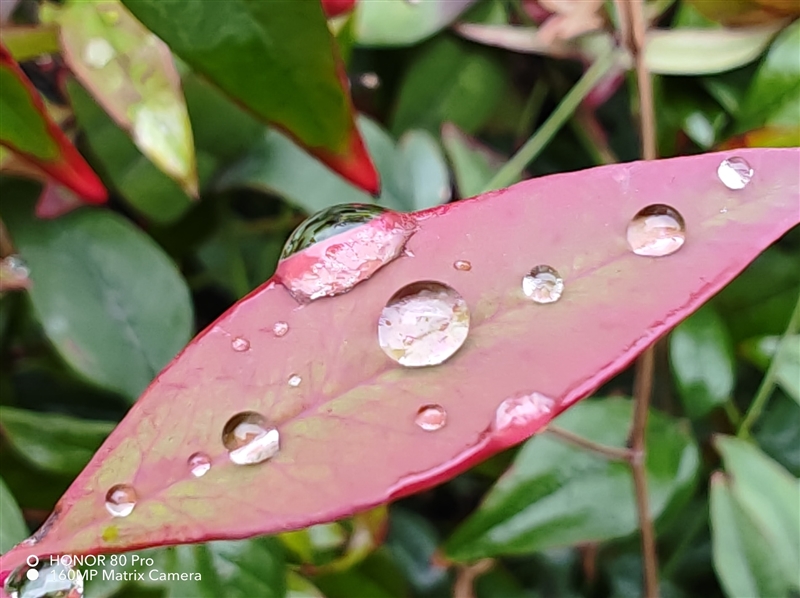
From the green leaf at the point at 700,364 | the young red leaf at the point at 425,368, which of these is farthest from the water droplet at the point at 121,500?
the green leaf at the point at 700,364

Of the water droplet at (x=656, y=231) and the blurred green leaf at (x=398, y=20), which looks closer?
the water droplet at (x=656, y=231)

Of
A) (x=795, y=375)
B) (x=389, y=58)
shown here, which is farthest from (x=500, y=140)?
(x=795, y=375)

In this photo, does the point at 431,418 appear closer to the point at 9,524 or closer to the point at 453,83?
the point at 9,524

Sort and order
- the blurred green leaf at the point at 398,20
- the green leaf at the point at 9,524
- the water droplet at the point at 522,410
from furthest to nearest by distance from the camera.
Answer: the blurred green leaf at the point at 398,20
the green leaf at the point at 9,524
the water droplet at the point at 522,410

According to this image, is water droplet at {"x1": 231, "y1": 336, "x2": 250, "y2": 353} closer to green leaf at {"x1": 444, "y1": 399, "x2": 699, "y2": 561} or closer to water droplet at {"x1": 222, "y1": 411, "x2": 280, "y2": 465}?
water droplet at {"x1": 222, "y1": 411, "x2": 280, "y2": 465}

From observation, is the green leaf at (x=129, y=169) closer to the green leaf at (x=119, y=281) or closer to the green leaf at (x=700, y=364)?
the green leaf at (x=119, y=281)

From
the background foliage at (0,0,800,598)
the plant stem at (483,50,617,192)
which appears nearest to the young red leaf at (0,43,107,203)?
the background foliage at (0,0,800,598)

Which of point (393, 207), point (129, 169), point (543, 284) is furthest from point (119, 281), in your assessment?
point (543, 284)
